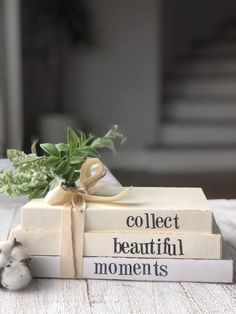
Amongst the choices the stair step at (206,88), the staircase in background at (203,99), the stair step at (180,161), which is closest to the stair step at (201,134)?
the staircase in background at (203,99)

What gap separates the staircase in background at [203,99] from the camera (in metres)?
4.86

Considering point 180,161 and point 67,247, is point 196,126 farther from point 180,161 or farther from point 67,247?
point 67,247

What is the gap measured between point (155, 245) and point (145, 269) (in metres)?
0.03

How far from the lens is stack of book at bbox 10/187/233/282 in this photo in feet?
2.14

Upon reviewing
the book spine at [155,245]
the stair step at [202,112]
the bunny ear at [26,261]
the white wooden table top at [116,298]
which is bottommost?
the stair step at [202,112]

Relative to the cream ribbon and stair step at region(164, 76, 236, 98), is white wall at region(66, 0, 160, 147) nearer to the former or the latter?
stair step at region(164, 76, 236, 98)

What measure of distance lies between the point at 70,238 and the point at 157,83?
14.4ft

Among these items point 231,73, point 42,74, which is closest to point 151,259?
point 42,74

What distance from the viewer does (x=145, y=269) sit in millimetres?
659

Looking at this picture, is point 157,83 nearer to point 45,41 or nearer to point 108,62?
point 108,62

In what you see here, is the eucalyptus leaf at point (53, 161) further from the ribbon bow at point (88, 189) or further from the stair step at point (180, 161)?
the stair step at point (180, 161)

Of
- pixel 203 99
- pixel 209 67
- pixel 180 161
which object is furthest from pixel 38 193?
pixel 209 67

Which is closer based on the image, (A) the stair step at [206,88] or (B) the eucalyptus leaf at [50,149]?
(B) the eucalyptus leaf at [50,149]

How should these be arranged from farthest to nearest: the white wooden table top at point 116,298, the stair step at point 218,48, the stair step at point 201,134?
the stair step at point 218,48, the stair step at point 201,134, the white wooden table top at point 116,298
